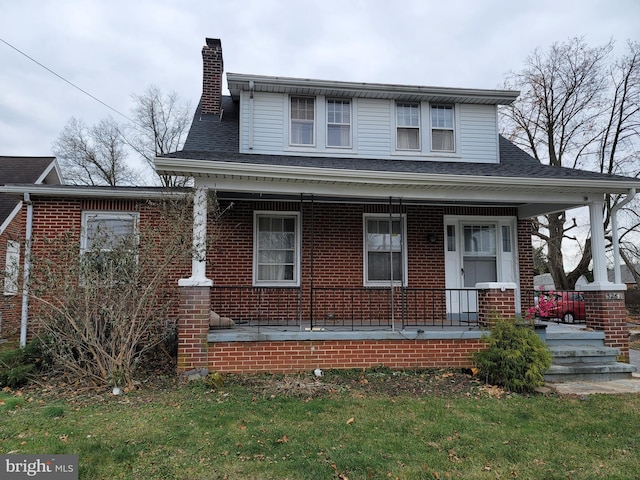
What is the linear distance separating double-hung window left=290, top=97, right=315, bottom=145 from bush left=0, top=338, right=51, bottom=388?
5825 mm

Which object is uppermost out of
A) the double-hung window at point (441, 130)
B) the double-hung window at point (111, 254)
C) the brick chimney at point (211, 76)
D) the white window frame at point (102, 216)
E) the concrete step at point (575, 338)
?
the brick chimney at point (211, 76)

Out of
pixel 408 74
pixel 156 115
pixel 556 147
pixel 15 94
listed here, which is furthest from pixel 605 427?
pixel 408 74

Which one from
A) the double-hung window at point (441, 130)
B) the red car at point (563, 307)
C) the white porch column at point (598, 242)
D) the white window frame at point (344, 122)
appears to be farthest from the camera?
the red car at point (563, 307)

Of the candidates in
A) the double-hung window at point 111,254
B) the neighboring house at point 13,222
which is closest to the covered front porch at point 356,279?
the double-hung window at point 111,254

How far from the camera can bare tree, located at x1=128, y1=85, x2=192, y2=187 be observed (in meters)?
27.0

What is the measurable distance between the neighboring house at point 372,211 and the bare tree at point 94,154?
19.9 metres

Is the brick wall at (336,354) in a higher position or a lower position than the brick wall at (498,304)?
lower

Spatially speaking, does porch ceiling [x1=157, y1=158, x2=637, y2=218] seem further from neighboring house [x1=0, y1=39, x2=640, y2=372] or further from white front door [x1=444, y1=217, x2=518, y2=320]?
white front door [x1=444, y1=217, x2=518, y2=320]

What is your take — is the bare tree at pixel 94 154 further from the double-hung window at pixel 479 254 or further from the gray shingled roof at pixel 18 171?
the double-hung window at pixel 479 254

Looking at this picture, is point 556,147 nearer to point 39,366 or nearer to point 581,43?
point 581,43

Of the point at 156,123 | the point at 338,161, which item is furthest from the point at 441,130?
the point at 156,123

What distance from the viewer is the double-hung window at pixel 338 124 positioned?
870 centimetres

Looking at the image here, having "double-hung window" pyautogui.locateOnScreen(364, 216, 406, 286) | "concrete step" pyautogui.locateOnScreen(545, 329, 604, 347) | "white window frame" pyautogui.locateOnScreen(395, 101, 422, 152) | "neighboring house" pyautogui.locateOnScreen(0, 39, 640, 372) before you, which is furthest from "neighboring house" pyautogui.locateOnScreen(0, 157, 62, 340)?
"concrete step" pyautogui.locateOnScreen(545, 329, 604, 347)

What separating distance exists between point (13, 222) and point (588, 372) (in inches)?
567
